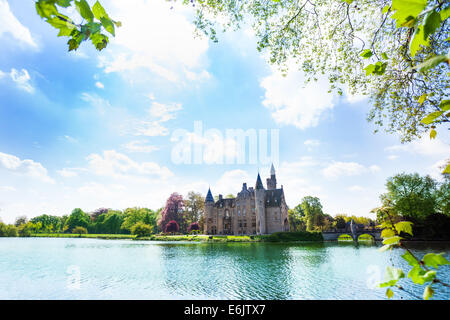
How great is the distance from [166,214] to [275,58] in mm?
57645

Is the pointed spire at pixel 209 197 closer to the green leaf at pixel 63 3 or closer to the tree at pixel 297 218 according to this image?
the tree at pixel 297 218

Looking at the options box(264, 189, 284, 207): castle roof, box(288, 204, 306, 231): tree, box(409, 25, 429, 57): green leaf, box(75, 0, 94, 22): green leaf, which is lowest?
box(288, 204, 306, 231): tree

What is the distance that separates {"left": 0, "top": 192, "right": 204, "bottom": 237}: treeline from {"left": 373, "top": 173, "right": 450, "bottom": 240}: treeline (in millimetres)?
43539

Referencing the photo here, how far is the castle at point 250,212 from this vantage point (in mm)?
50125

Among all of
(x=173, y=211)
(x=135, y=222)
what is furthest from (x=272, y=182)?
(x=135, y=222)

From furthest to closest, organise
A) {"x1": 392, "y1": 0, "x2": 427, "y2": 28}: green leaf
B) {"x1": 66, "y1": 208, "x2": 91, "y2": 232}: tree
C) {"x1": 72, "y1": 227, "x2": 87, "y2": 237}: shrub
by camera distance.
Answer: {"x1": 66, "y1": 208, "x2": 91, "y2": 232}: tree, {"x1": 72, "y1": 227, "x2": 87, "y2": 237}: shrub, {"x1": 392, "y1": 0, "x2": 427, "y2": 28}: green leaf

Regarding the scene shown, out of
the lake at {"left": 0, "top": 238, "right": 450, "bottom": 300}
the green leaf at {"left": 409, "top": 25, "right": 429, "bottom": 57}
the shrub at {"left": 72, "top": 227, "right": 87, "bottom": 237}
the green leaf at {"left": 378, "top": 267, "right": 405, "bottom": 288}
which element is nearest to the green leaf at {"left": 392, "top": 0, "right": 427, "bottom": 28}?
the green leaf at {"left": 409, "top": 25, "right": 429, "bottom": 57}

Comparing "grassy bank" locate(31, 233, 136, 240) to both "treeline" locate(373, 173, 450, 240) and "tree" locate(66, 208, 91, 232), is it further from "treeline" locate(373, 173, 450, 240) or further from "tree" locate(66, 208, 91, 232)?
"treeline" locate(373, 173, 450, 240)

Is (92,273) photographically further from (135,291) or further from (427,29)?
(427,29)

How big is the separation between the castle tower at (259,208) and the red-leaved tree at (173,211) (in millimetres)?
22558

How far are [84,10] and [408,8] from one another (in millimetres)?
1478

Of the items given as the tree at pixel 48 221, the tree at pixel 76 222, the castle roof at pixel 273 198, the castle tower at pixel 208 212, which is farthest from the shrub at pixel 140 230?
the tree at pixel 48 221

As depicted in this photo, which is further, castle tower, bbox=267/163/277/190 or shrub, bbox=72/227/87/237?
shrub, bbox=72/227/87/237

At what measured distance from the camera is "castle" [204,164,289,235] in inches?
1973
